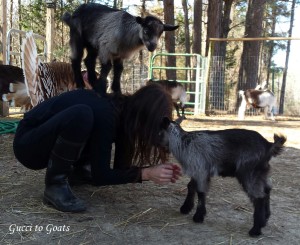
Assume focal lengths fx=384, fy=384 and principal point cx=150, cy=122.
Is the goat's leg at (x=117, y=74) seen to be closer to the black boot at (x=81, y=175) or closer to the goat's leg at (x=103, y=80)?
the goat's leg at (x=103, y=80)

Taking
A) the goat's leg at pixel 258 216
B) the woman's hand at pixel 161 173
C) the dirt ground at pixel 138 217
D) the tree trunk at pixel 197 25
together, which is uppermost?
the tree trunk at pixel 197 25

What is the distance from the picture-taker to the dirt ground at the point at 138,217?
2.37m

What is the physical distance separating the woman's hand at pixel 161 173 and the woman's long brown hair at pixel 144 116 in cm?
19

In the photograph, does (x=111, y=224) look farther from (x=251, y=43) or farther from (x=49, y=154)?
(x=251, y=43)

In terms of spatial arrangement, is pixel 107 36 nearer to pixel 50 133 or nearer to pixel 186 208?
pixel 50 133

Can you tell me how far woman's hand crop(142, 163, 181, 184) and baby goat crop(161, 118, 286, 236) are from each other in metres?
0.13

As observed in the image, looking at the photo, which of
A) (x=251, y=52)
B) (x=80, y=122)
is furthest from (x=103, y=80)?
(x=251, y=52)

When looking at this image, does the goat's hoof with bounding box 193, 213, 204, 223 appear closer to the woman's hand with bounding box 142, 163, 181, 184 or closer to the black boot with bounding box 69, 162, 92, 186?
the woman's hand with bounding box 142, 163, 181, 184

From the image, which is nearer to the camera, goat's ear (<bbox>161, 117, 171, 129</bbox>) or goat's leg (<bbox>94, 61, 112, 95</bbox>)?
goat's ear (<bbox>161, 117, 171, 129</bbox>)

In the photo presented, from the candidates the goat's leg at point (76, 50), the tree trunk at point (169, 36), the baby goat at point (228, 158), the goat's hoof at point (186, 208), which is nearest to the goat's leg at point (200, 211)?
the baby goat at point (228, 158)


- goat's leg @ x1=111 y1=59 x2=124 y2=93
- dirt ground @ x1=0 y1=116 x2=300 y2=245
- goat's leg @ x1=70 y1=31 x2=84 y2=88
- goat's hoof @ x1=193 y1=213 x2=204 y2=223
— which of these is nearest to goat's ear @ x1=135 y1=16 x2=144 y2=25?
goat's leg @ x1=111 y1=59 x2=124 y2=93

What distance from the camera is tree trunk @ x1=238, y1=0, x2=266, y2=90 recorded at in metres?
12.3

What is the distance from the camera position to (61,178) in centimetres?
279

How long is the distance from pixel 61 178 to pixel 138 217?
624 millimetres
